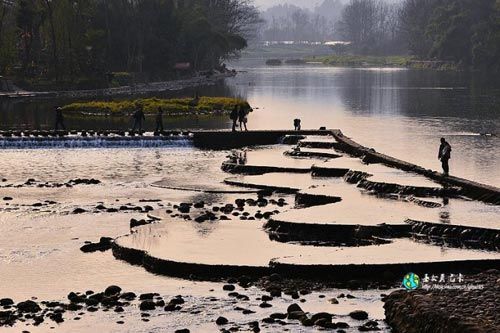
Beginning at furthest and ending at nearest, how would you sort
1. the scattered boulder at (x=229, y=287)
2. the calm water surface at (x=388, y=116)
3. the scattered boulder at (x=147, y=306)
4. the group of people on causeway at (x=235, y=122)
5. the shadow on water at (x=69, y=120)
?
the shadow on water at (x=69, y=120)
the calm water surface at (x=388, y=116)
the group of people on causeway at (x=235, y=122)
the scattered boulder at (x=229, y=287)
the scattered boulder at (x=147, y=306)

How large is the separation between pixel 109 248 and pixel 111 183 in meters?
17.2

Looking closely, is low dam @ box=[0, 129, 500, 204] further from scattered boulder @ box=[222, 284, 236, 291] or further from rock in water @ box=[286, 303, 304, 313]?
rock in water @ box=[286, 303, 304, 313]

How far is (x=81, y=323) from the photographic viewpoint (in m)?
29.0

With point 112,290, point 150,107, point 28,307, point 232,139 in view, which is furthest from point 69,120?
point 28,307

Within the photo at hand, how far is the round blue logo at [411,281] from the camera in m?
31.1

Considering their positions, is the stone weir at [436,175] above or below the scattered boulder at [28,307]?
above

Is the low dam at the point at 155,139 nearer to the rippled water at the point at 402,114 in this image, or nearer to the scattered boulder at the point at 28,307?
the rippled water at the point at 402,114

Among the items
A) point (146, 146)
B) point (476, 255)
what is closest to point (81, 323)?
point (476, 255)

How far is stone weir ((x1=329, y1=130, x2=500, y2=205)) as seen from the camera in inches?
1700

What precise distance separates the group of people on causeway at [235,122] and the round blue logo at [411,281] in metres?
17.0

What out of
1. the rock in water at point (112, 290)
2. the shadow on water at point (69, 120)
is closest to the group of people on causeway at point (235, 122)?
the shadow on water at point (69, 120)

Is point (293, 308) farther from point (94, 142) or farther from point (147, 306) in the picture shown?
point (94, 142)

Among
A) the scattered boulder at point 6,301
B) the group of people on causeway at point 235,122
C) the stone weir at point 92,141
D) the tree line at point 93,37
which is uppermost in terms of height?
the tree line at point 93,37

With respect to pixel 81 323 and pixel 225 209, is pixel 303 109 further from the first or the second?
pixel 81 323
